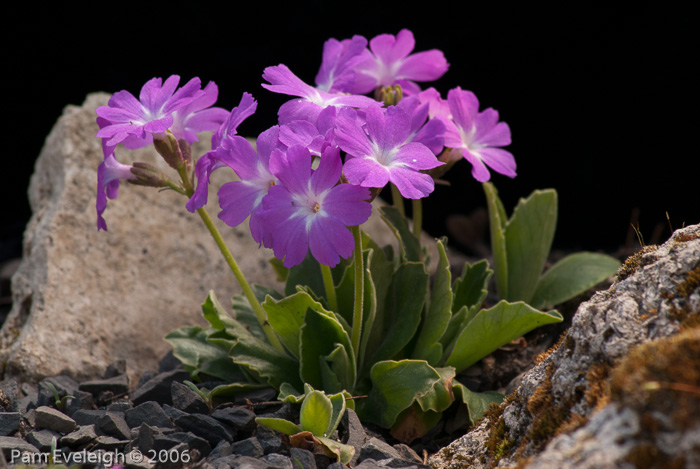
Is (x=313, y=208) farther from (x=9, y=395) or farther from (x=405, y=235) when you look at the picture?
(x=9, y=395)

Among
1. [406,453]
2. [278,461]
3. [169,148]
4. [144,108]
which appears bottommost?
[406,453]

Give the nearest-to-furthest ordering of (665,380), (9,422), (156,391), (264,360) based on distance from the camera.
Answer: (665,380) < (9,422) < (264,360) < (156,391)

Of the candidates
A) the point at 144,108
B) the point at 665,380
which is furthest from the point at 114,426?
the point at 665,380

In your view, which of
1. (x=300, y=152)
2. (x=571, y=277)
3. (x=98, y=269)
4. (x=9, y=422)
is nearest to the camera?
(x=300, y=152)

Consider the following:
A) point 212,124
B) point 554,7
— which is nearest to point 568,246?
point 554,7

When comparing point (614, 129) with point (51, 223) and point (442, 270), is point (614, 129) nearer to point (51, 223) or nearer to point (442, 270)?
point (442, 270)

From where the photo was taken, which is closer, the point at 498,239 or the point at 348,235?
the point at 348,235

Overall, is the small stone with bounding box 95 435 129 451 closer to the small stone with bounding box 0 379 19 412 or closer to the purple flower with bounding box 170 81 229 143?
the small stone with bounding box 0 379 19 412
